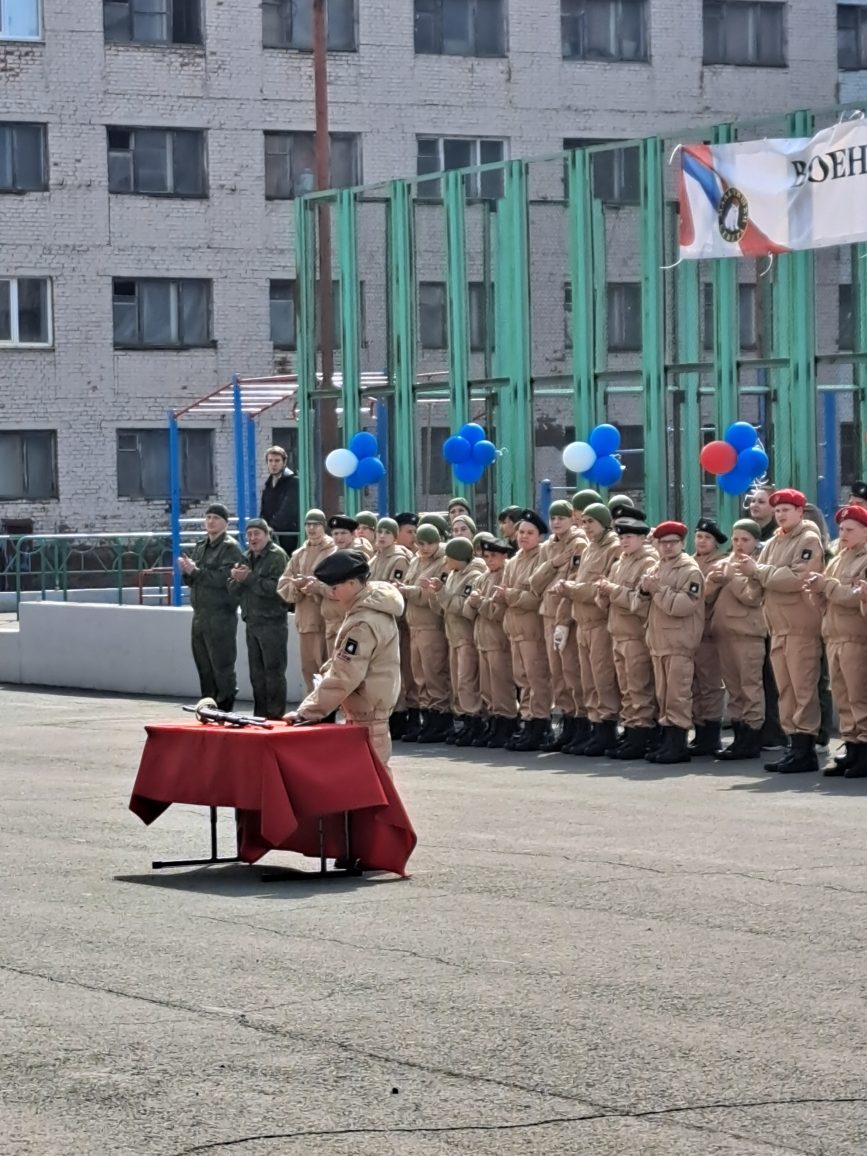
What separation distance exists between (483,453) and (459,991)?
14.0 metres

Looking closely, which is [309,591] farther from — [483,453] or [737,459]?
[737,459]

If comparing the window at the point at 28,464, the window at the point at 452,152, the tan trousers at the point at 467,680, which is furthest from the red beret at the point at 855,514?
the window at the point at 452,152

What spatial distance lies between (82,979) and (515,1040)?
6.71 ft

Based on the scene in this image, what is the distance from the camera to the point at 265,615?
2086 centimetres

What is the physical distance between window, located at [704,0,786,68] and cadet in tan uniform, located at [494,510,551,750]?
108 ft

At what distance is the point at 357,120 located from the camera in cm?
4797

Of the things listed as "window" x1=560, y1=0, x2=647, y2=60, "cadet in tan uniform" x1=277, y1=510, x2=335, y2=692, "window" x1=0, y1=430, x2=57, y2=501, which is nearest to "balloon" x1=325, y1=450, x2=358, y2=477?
"cadet in tan uniform" x1=277, y1=510, x2=335, y2=692

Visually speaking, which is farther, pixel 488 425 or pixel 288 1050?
pixel 488 425

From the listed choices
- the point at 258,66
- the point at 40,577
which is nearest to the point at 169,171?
the point at 258,66

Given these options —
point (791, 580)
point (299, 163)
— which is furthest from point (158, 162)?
point (791, 580)

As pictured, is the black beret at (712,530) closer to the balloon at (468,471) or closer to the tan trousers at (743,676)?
the tan trousers at (743,676)

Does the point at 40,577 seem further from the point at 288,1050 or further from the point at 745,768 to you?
the point at 288,1050

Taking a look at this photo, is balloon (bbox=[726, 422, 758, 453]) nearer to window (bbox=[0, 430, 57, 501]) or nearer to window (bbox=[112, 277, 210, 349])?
window (bbox=[0, 430, 57, 501])

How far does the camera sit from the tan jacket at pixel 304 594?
2042cm
